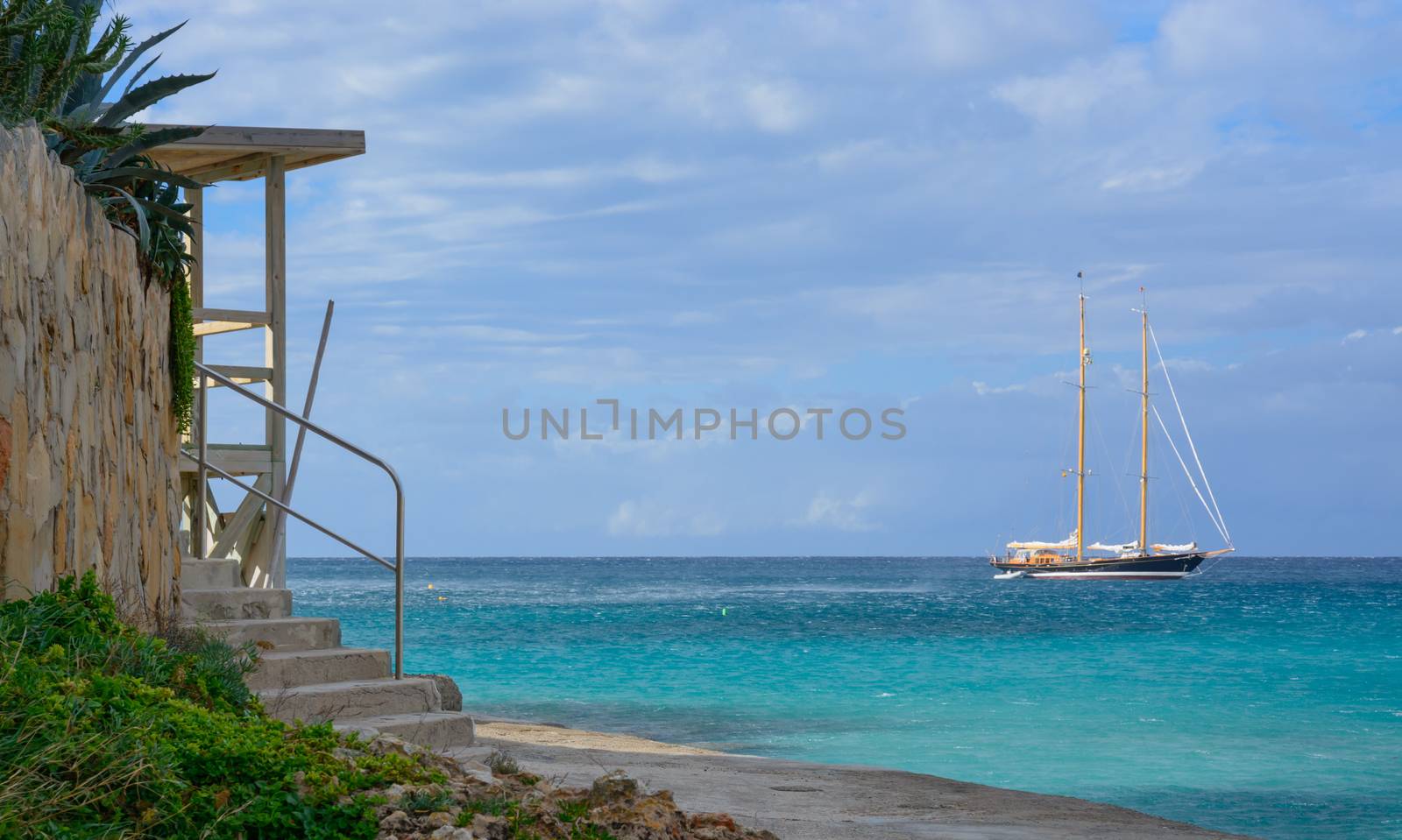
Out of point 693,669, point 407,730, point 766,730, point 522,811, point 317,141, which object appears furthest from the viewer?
point 693,669

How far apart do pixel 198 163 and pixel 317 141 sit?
1366 mm

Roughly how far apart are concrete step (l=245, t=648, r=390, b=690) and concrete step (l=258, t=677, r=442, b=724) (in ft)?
0.18

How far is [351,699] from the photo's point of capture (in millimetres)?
7539

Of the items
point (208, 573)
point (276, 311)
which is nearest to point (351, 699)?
point (208, 573)

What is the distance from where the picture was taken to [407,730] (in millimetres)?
7316

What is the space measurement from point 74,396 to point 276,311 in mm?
5677

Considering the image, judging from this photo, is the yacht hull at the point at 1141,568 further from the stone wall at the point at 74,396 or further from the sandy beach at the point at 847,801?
the stone wall at the point at 74,396

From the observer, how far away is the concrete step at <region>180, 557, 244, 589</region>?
8.73 meters

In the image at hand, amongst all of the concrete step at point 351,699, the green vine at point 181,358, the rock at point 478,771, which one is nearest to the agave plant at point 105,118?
the green vine at point 181,358

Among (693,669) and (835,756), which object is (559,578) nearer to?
(693,669)

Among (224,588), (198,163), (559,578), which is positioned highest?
(198,163)

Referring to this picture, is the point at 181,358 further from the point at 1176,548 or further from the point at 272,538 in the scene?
the point at 1176,548

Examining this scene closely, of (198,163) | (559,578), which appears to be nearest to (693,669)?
(198,163)

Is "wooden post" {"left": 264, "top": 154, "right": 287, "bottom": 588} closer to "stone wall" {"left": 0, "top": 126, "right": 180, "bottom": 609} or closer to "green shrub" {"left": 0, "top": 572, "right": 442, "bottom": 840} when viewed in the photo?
"stone wall" {"left": 0, "top": 126, "right": 180, "bottom": 609}
